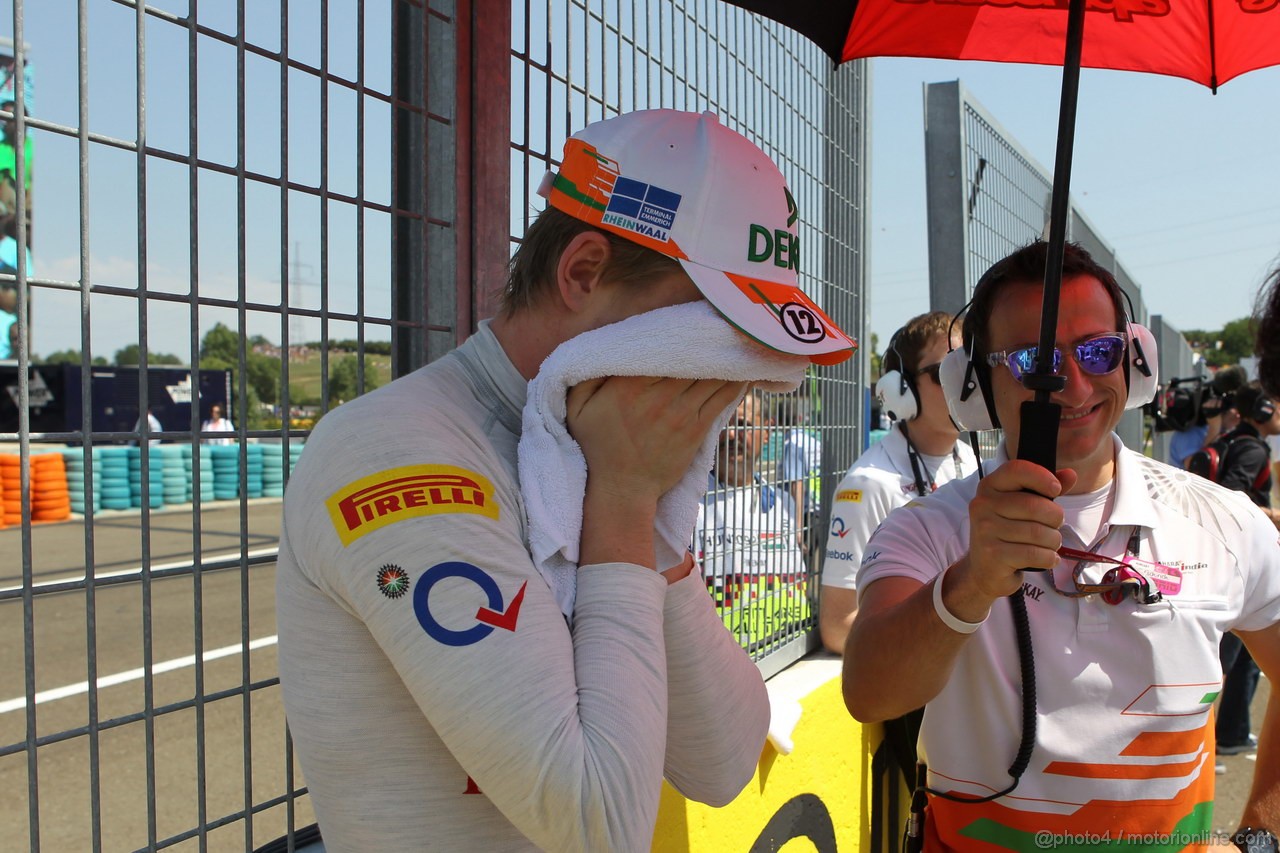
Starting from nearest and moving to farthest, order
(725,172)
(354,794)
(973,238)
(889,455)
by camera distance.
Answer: (354,794) < (725,172) < (889,455) < (973,238)

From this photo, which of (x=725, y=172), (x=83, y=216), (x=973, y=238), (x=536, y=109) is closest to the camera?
(x=725, y=172)

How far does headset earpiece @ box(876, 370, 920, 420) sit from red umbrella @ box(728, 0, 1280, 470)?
5.56 feet

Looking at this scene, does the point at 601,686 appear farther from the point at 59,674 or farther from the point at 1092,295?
the point at 59,674

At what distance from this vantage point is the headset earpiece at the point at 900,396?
4.07 metres

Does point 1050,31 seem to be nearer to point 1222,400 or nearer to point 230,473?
point 230,473

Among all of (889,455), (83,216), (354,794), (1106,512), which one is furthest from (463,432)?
(889,455)

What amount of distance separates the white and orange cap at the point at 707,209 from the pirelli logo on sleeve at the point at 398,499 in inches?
16.5

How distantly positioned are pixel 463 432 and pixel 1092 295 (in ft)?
5.22

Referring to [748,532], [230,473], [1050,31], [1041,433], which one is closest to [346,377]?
[1041,433]

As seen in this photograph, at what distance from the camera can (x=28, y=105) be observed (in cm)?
142

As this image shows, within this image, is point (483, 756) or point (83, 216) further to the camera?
point (83, 216)

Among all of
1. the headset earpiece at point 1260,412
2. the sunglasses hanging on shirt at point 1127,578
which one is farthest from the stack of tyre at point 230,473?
the headset earpiece at point 1260,412

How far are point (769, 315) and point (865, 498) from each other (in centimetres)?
270

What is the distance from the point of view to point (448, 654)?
1.07m
